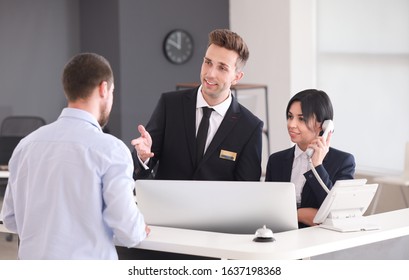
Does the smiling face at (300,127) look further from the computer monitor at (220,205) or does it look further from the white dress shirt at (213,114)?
the computer monitor at (220,205)

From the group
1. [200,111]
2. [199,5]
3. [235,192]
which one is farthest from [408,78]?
[235,192]

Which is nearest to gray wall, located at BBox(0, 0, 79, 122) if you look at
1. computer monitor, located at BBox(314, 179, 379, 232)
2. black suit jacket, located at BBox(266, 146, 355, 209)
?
black suit jacket, located at BBox(266, 146, 355, 209)

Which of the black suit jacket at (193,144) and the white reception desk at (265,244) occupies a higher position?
the black suit jacket at (193,144)

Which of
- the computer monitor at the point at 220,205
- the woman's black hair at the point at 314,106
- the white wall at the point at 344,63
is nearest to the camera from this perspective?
the computer monitor at the point at 220,205

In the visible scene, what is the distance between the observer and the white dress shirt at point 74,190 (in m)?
2.57

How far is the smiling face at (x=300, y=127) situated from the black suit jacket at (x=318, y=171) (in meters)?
0.12

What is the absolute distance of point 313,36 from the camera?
28.4 ft

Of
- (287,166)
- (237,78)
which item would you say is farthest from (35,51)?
(287,166)

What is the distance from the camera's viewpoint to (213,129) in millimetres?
3689

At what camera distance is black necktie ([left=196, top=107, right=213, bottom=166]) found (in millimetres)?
3652

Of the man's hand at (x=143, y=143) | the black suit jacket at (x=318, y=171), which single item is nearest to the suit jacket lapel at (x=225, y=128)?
the black suit jacket at (x=318, y=171)

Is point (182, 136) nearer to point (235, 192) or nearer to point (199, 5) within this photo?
point (235, 192)

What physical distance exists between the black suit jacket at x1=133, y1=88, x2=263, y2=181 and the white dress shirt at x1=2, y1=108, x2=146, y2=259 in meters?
0.89

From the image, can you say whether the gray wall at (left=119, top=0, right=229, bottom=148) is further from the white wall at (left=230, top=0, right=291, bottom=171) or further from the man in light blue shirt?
the man in light blue shirt
